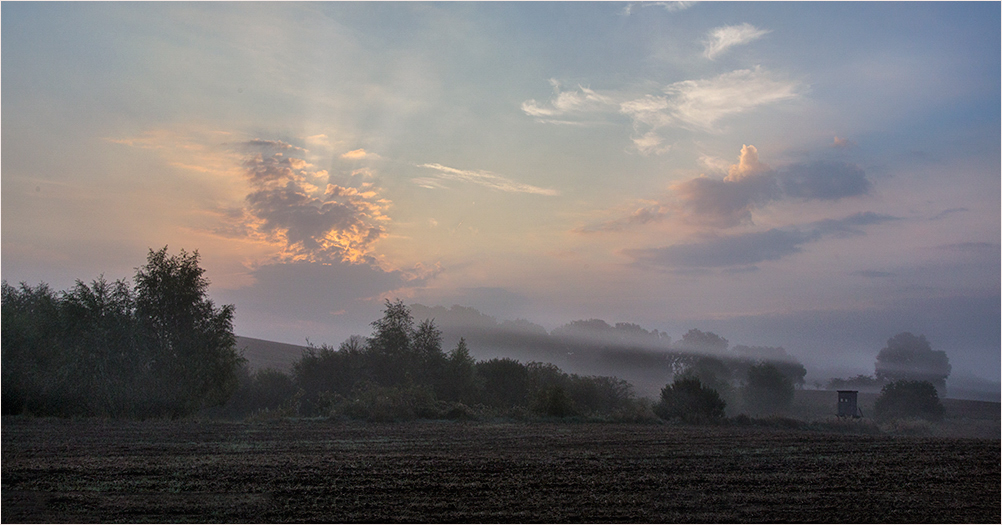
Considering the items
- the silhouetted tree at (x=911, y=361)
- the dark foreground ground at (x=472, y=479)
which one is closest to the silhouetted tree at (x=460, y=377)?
the dark foreground ground at (x=472, y=479)

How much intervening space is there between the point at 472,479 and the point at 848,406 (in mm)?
33105

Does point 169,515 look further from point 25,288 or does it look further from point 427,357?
point 25,288

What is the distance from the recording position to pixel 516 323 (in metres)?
116

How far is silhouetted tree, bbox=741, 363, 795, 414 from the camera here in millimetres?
58375

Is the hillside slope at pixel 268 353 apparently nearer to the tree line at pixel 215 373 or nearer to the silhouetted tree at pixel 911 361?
the tree line at pixel 215 373

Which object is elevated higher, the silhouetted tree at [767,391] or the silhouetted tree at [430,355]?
the silhouetted tree at [430,355]

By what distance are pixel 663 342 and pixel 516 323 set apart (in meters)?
29.0

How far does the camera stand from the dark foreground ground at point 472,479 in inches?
372

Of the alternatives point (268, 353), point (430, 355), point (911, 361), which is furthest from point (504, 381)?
point (911, 361)

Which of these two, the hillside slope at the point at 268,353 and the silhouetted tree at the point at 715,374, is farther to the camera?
the hillside slope at the point at 268,353

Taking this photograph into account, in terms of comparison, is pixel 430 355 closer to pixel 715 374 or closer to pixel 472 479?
pixel 472 479

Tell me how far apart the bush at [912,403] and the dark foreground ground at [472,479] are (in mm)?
30123

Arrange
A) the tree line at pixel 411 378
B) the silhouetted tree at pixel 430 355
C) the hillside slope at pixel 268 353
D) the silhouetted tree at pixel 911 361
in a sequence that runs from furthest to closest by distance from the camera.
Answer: the silhouetted tree at pixel 911 361
the hillside slope at pixel 268 353
the silhouetted tree at pixel 430 355
the tree line at pixel 411 378

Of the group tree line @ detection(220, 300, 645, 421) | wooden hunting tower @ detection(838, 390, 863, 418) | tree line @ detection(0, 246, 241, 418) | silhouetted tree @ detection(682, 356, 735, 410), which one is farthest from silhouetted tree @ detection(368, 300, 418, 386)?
silhouetted tree @ detection(682, 356, 735, 410)
